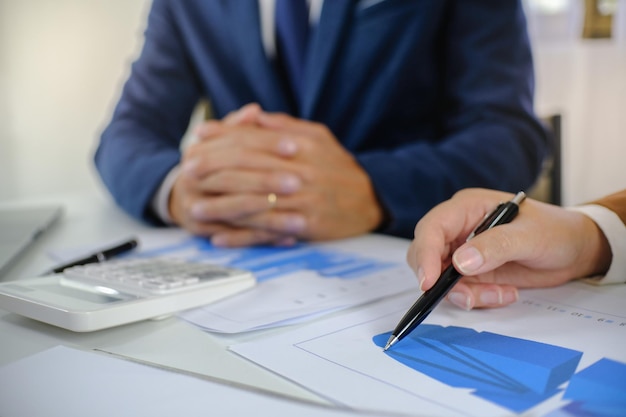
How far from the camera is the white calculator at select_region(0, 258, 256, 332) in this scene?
0.35 m

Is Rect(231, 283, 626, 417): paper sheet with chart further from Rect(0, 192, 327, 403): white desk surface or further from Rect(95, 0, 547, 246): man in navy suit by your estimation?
Rect(95, 0, 547, 246): man in navy suit

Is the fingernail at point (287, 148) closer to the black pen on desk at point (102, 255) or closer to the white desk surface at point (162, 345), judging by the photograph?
the black pen on desk at point (102, 255)

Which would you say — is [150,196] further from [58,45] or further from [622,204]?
[58,45]

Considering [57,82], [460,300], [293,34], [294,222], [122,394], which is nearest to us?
[122,394]

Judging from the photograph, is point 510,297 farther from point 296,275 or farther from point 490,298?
point 296,275

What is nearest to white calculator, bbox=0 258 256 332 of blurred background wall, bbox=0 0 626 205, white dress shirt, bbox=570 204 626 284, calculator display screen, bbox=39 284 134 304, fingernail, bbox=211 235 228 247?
calculator display screen, bbox=39 284 134 304

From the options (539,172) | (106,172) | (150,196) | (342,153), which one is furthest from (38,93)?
(539,172)

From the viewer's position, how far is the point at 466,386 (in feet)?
0.87

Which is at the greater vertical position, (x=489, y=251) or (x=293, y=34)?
(x=293, y=34)

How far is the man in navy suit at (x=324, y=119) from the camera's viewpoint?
63 cm

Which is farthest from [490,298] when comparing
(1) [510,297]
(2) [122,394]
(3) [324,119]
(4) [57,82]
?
(4) [57,82]

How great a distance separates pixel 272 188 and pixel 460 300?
0.28 meters

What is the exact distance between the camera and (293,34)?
820mm

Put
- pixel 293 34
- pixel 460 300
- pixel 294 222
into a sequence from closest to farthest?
pixel 460 300 < pixel 294 222 < pixel 293 34
